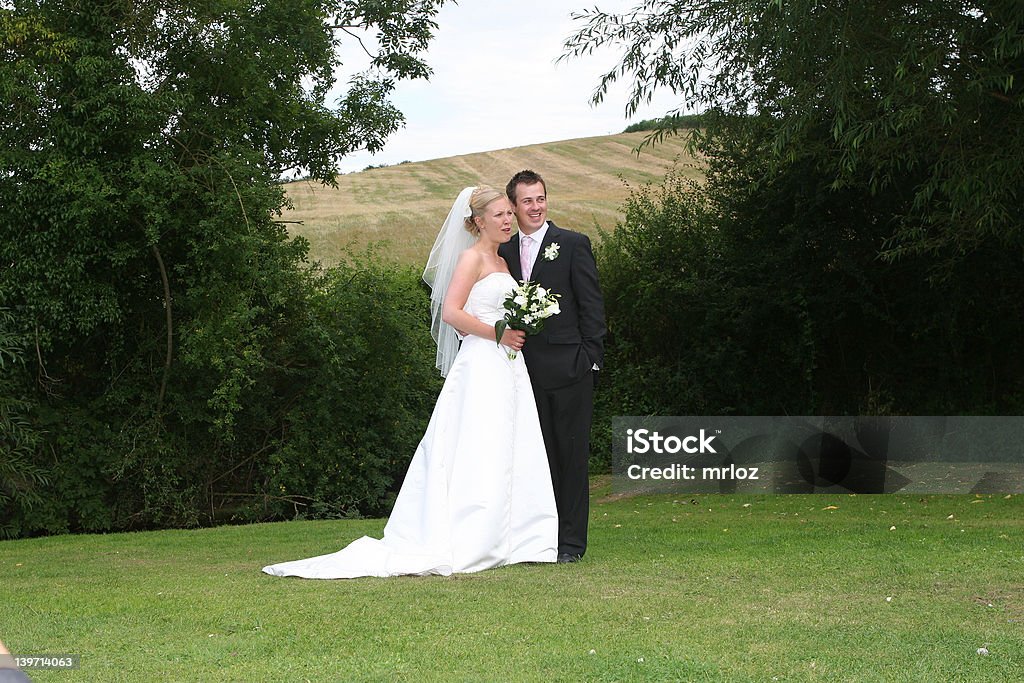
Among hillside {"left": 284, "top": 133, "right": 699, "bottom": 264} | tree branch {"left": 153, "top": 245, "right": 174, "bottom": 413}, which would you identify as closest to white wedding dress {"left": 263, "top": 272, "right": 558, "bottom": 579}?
tree branch {"left": 153, "top": 245, "right": 174, "bottom": 413}

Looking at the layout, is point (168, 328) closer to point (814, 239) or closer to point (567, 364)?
point (567, 364)

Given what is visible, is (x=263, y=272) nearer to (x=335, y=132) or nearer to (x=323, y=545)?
(x=335, y=132)

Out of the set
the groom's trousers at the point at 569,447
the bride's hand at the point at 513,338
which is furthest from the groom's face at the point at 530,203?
the groom's trousers at the point at 569,447

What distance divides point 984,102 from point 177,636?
811cm

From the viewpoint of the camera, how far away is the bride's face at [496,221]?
6578mm

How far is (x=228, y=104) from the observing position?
1233 cm

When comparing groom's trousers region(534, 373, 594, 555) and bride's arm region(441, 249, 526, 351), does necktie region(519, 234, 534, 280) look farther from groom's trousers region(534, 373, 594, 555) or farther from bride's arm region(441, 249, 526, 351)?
groom's trousers region(534, 373, 594, 555)

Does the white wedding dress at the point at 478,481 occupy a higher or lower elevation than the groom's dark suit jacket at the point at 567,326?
lower

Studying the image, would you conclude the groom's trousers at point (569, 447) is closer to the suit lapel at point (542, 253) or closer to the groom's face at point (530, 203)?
the suit lapel at point (542, 253)

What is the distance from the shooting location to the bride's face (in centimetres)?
658

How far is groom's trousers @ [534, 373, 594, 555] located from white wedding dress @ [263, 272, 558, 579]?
0.54ft

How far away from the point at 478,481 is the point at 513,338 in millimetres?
884

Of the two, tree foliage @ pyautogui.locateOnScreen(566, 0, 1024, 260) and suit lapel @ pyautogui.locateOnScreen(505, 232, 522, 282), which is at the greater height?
tree foliage @ pyautogui.locateOnScreen(566, 0, 1024, 260)

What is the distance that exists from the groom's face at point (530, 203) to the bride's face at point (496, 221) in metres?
0.07
